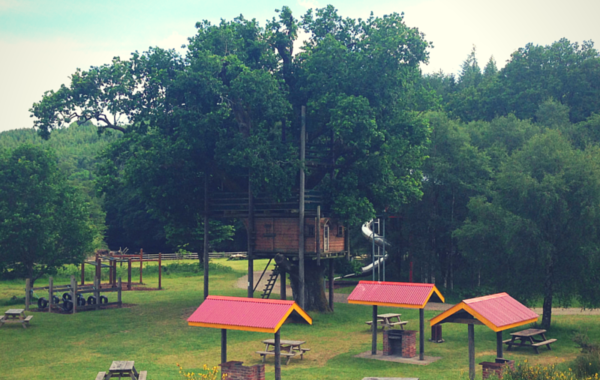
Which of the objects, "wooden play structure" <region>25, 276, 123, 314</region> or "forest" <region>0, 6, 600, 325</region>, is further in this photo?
"wooden play structure" <region>25, 276, 123, 314</region>

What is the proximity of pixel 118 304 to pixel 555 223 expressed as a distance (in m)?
25.7

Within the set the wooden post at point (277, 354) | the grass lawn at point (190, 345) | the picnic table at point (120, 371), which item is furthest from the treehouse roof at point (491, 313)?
the picnic table at point (120, 371)

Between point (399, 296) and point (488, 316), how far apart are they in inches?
210

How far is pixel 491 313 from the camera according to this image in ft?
68.6

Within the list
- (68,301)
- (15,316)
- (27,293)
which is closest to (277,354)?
(15,316)

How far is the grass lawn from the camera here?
23.0 meters

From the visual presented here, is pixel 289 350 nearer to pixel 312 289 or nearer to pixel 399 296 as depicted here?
pixel 399 296

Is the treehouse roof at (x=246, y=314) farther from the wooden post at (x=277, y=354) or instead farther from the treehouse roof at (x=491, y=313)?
the treehouse roof at (x=491, y=313)

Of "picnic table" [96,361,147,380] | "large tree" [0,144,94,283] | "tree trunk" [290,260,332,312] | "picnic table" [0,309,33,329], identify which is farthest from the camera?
"large tree" [0,144,94,283]

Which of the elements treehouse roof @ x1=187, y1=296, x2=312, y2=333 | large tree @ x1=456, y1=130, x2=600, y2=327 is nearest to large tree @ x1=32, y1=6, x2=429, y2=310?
large tree @ x1=456, y1=130, x2=600, y2=327

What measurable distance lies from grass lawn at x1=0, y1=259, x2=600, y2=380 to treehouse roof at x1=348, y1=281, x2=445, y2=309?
2.33m

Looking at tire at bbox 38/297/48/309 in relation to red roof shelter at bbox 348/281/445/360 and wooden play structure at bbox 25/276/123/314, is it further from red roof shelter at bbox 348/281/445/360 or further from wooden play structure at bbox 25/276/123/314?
red roof shelter at bbox 348/281/445/360

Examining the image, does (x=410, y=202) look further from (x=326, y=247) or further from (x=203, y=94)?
(x=203, y=94)

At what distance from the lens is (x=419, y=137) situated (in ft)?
121
